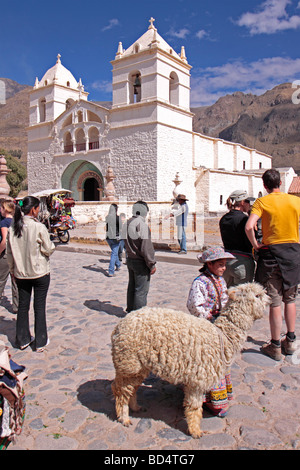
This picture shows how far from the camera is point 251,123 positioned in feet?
329

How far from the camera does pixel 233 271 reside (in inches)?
153

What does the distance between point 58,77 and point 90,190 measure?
10516mm

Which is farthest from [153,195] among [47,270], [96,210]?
[47,270]

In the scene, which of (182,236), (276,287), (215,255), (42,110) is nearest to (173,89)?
(42,110)

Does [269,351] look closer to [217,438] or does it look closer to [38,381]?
[217,438]

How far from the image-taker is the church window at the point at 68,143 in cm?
3014

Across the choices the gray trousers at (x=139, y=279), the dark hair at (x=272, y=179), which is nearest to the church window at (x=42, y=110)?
the gray trousers at (x=139, y=279)

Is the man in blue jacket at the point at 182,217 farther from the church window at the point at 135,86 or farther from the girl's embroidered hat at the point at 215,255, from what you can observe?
the church window at the point at 135,86

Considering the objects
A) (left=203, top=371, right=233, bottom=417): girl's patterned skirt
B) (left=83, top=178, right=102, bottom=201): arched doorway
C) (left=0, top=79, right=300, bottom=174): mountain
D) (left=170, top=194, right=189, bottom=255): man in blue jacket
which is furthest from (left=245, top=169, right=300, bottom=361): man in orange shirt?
(left=0, top=79, right=300, bottom=174): mountain

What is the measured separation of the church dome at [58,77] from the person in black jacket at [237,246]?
3032 centimetres

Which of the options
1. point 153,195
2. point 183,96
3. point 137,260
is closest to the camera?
point 137,260

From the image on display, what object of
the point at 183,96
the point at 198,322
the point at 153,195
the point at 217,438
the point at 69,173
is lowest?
the point at 217,438

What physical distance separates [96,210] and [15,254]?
56.0 feet

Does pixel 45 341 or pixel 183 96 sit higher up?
pixel 183 96
